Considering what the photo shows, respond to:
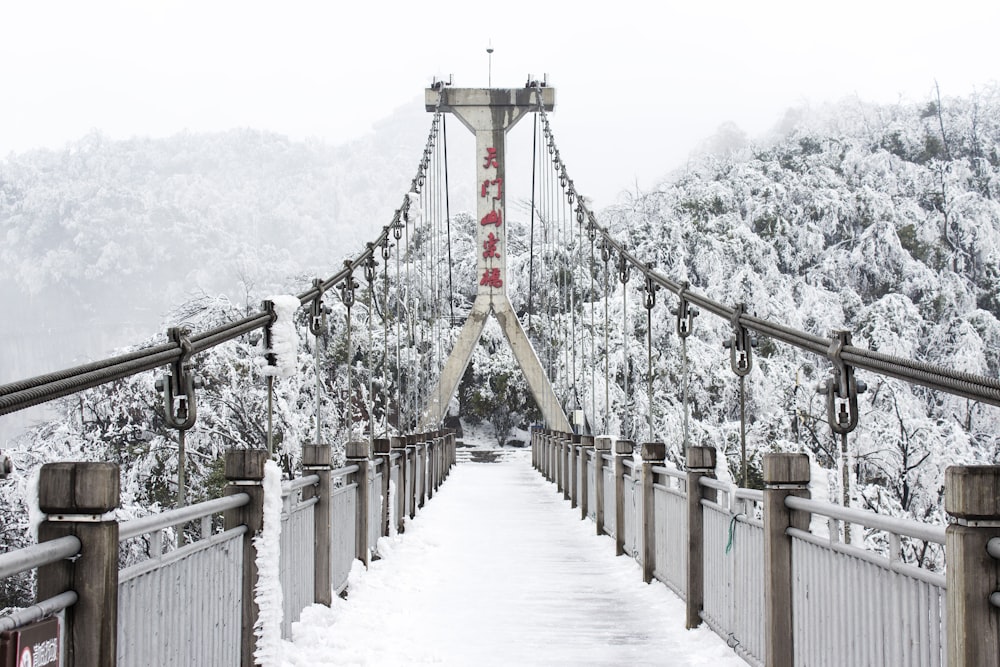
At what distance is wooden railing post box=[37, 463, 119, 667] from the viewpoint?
7.38ft

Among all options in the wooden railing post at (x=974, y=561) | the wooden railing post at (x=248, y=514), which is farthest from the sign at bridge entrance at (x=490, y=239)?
the wooden railing post at (x=974, y=561)

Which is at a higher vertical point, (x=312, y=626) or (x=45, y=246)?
(x=45, y=246)

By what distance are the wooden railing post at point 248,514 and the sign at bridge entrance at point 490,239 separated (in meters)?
23.2

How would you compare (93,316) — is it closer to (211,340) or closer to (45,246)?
(45,246)

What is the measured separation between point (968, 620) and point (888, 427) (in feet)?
53.0

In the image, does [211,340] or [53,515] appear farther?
[211,340]

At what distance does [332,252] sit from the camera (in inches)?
3312

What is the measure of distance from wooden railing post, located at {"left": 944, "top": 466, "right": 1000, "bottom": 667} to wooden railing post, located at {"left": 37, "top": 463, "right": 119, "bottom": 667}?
74.8 inches

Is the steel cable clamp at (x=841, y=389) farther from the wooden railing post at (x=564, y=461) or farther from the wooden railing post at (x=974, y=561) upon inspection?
the wooden railing post at (x=564, y=461)

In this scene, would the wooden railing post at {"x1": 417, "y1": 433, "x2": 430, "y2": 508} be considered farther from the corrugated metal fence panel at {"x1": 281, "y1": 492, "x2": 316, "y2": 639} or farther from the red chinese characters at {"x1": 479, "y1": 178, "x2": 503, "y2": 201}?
the red chinese characters at {"x1": 479, "y1": 178, "x2": 503, "y2": 201}

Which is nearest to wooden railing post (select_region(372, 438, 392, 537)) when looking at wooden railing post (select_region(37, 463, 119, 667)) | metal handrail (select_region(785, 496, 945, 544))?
metal handrail (select_region(785, 496, 945, 544))

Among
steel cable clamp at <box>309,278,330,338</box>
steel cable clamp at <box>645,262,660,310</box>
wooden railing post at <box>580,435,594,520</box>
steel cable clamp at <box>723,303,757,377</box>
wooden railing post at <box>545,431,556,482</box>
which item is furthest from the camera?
wooden railing post at <box>545,431,556,482</box>

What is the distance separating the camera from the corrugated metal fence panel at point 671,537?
564 centimetres

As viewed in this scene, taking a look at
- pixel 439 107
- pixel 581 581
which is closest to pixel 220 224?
pixel 439 107
